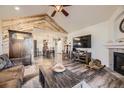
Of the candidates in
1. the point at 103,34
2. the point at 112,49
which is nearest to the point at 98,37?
the point at 103,34

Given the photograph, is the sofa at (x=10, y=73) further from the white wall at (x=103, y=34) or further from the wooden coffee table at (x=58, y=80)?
the white wall at (x=103, y=34)

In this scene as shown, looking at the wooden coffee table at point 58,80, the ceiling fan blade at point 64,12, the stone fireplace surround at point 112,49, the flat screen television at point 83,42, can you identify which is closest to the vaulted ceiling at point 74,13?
the ceiling fan blade at point 64,12

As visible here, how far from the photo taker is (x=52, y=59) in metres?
2.68

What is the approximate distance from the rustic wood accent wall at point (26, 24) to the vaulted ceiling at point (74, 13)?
0.28 ft

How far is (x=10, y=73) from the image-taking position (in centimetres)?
240

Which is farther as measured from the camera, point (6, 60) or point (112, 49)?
point (112, 49)

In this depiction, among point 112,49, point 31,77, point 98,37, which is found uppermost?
point 98,37

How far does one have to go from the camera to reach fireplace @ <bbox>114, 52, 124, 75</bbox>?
2.56 metres

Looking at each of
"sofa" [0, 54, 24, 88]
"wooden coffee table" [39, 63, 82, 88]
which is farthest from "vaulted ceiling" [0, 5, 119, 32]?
"wooden coffee table" [39, 63, 82, 88]

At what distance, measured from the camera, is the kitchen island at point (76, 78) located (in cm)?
201

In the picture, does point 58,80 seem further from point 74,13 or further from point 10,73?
point 74,13

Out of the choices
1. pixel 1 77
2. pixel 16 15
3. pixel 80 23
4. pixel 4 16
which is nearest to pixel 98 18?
pixel 80 23

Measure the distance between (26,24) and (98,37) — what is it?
154 centimetres
